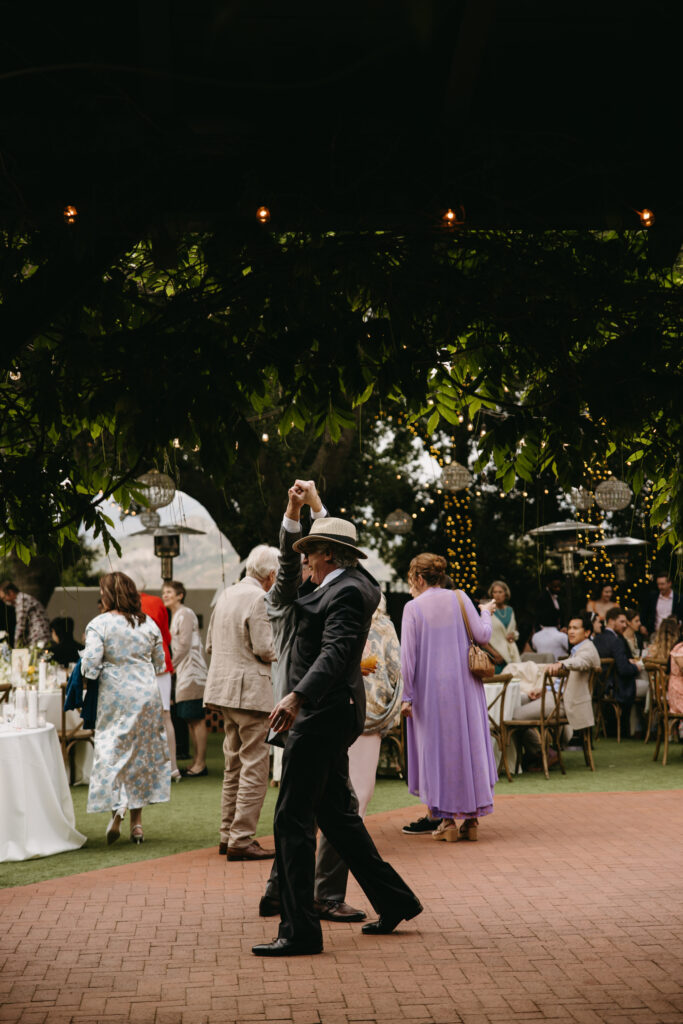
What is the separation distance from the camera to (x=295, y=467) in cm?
2100

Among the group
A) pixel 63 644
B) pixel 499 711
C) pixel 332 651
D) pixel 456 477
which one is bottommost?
pixel 499 711

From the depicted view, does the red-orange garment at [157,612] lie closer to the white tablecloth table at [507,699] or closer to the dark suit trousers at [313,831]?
the white tablecloth table at [507,699]

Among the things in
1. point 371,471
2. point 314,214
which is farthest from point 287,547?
point 371,471

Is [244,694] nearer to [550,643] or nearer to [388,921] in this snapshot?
[388,921]

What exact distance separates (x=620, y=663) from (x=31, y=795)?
892 cm

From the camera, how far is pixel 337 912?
6078 millimetres

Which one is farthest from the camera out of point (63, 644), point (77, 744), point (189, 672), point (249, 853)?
point (63, 644)

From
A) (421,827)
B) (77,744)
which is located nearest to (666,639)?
(421,827)

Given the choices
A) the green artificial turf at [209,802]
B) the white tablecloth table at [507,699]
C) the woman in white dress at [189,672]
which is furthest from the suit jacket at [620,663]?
the woman in white dress at [189,672]

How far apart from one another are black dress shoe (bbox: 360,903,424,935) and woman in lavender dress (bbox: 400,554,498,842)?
2.43 meters

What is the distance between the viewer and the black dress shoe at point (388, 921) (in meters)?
5.66

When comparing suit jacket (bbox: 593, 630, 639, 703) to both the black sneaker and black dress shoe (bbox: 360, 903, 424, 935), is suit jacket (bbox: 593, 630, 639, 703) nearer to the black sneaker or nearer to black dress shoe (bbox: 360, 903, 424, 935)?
the black sneaker

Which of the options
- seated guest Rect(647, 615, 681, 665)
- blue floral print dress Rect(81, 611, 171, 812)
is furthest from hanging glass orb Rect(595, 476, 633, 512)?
blue floral print dress Rect(81, 611, 171, 812)

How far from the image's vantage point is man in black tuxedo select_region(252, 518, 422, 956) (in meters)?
5.34
